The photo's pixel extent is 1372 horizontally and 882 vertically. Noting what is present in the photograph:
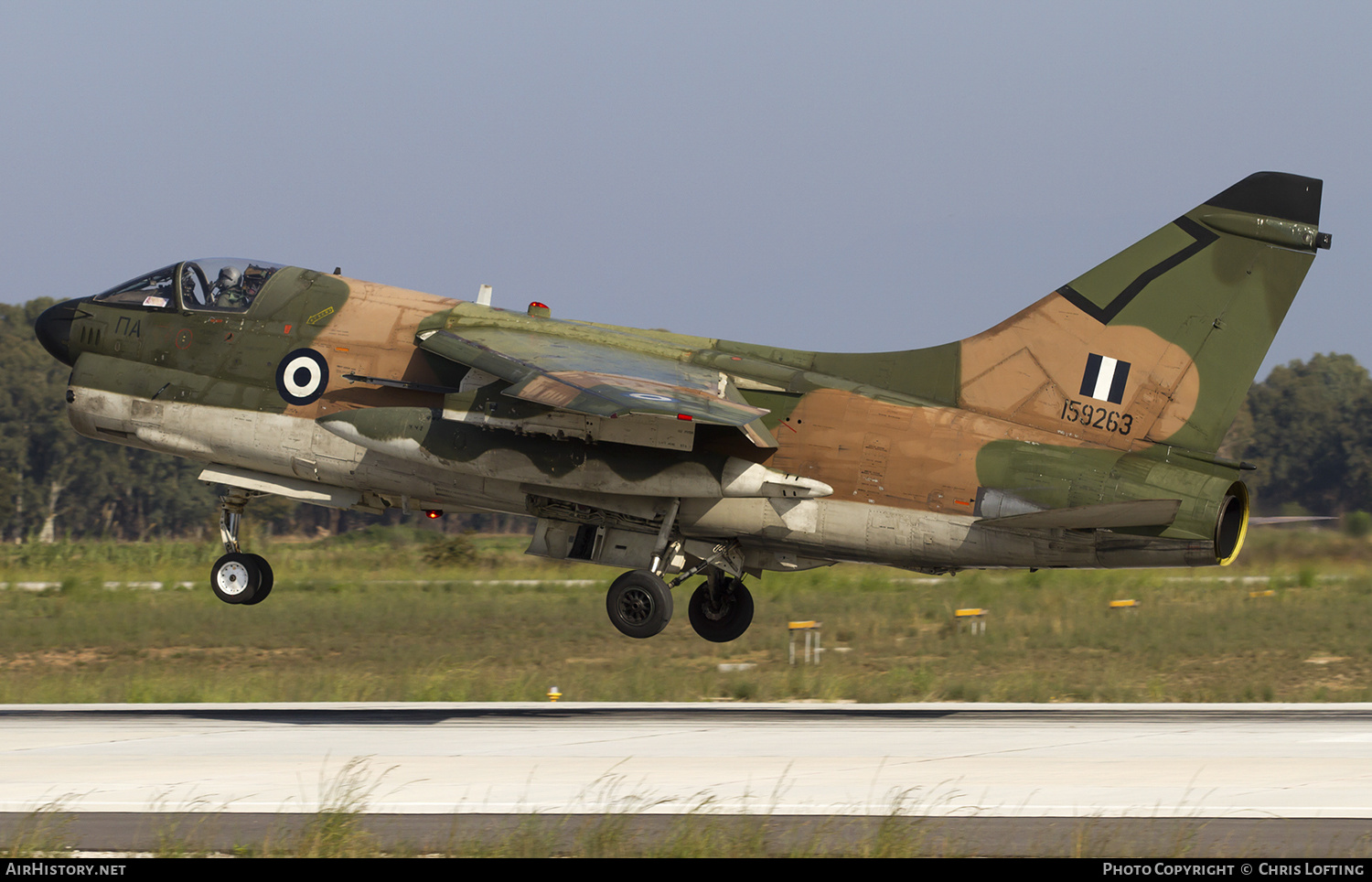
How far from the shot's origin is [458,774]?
42.9ft

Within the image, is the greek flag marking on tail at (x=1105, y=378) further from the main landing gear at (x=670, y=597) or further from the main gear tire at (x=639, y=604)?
the main gear tire at (x=639, y=604)

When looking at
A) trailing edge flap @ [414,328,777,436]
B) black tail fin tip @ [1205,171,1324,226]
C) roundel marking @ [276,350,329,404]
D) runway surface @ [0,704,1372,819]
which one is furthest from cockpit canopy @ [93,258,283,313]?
black tail fin tip @ [1205,171,1324,226]

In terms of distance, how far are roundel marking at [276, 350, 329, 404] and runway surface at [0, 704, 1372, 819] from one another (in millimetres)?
4410

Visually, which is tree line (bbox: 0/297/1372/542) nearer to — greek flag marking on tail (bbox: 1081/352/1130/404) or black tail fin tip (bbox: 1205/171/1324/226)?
black tail fin tip (bbox: 1205/171/1324/226)

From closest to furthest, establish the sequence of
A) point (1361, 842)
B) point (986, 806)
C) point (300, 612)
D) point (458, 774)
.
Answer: point (1361, 842) < point (986, 806) < point (458, 774) < point (300, 612)

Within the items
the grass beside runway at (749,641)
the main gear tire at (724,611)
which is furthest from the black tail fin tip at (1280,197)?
the grass beside runway at (749,641)

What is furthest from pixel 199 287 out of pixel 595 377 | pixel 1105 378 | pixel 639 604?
pixel 1105 378

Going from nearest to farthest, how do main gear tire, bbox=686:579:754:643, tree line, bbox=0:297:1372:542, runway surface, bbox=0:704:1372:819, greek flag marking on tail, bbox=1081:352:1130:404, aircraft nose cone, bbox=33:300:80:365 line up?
1. runway surface, bbox=0:704:1372:819
2. greek flag marking on tail, bbox=1081:352:1130:404
3. aircraft nose cone, bbox=33:300:80:365
4. main gear tire, bbox=686:579:754:643
5. tree line, bbox=0:297:1372:542

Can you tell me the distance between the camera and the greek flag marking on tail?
57.7 ft

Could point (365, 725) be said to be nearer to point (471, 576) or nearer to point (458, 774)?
point (458, 774)

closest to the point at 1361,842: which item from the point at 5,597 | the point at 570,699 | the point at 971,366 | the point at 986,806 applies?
the point at 986,806

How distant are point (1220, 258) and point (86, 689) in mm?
19447

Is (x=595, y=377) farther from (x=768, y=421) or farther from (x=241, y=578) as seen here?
(x=241, y=578)

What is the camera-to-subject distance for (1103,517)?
1644 cm
